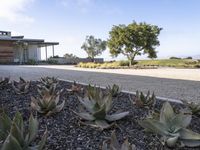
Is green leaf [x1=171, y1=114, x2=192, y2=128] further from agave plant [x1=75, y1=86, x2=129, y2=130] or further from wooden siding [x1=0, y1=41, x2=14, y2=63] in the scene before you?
wooden siding [x1=0, y1=41, x2=14, y2=63]

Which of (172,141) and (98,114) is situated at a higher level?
(98,114)

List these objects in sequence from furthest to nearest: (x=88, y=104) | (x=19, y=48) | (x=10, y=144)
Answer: (x=19, y=48) < (x=88, y=104) < (x=10, y=144)

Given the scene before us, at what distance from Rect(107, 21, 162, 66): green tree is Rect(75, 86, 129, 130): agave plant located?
2505 cm

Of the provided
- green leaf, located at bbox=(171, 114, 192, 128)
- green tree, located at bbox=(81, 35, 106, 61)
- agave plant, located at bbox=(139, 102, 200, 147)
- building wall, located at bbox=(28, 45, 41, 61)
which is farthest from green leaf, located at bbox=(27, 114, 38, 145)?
green tree, located at bbox=(81, 35, 106, 61)

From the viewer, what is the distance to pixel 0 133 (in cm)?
300

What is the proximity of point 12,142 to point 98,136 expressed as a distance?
1.26 meters

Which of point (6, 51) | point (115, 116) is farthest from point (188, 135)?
point (6, 51)

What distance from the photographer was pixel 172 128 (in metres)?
3.62

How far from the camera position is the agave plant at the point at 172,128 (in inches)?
137

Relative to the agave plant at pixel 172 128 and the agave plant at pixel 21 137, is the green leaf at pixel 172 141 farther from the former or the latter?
the agave plant at pixel 21 137

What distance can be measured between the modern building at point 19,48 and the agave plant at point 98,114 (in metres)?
28.4

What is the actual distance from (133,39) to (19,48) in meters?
12.6

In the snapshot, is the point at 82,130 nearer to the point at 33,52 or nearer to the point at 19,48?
the point at 19,48

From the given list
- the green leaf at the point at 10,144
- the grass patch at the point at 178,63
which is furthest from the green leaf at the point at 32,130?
the grass patch at the point at 178,63
